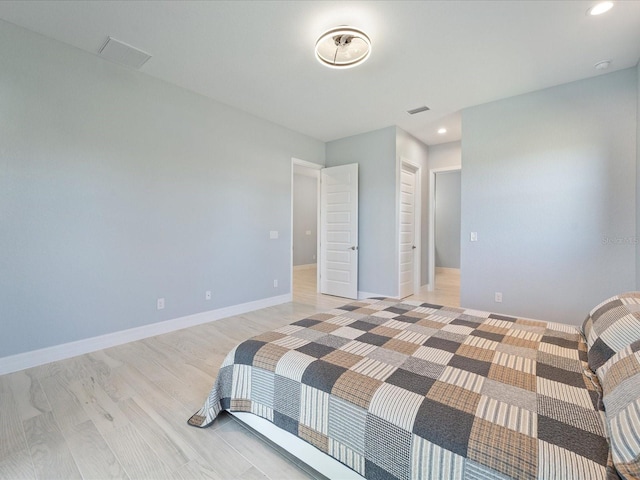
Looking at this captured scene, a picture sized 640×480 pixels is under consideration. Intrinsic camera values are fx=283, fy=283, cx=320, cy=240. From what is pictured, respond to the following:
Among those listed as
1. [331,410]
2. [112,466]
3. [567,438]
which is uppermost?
[567,438]

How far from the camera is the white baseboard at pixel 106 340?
7.52ft

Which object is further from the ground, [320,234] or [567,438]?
[320,234]

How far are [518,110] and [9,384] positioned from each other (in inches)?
216

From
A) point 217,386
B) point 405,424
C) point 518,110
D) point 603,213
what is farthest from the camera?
point 518,110

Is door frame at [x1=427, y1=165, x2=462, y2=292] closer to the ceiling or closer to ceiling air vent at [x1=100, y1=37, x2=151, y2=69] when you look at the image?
the ceiling

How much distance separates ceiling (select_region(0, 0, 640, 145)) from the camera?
2064 millimetres

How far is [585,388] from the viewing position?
1104 millimetres

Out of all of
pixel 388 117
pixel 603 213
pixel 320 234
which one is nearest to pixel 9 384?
pixel 320 234

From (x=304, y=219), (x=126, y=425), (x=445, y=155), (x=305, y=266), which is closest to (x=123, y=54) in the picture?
(x=126, y=425)

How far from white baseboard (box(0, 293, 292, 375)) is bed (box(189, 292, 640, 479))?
1716mm

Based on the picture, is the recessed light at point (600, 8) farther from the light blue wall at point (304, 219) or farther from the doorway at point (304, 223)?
the light blue wall at point (304, 219)

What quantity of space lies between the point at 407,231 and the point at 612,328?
142 inches

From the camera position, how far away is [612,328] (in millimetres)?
1314

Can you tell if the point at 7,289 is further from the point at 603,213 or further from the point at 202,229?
the point at 603,213
